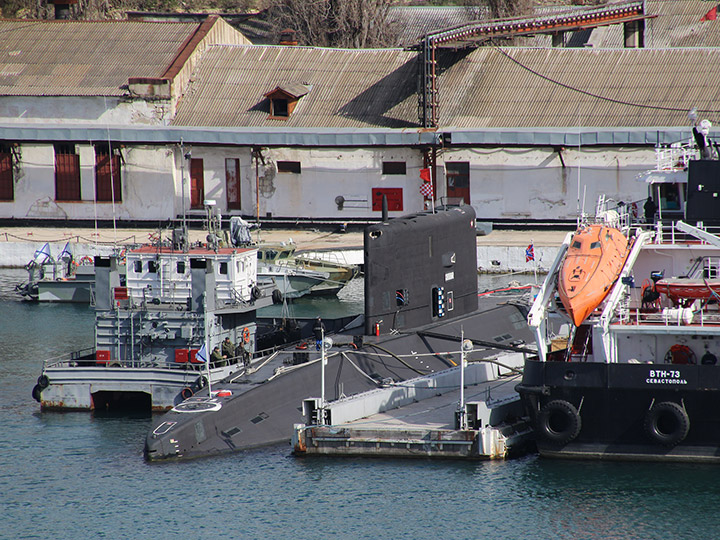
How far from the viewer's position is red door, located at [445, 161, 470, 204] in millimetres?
69500

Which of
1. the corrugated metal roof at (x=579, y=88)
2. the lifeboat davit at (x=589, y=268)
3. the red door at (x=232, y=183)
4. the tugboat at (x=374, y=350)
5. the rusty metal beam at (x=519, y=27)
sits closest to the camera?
the lifeboat davit at (x=589, y=268)

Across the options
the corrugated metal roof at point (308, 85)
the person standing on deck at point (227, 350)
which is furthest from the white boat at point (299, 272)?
the person standing on deck at point (227, 350)

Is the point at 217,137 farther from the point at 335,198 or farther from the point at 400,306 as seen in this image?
the point at 400,306

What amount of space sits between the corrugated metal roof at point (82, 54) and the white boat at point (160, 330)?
37251 millimetres

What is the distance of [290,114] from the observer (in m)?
72.7

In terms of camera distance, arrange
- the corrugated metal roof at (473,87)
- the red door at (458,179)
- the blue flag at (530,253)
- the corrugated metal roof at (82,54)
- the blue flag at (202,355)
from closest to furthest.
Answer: the blue flag at (202,355) → the blue flag at (530,253) → the corrugated metal roof at (473,87) → the red door at (458,179) → the corrugated metal roof at (82,54)

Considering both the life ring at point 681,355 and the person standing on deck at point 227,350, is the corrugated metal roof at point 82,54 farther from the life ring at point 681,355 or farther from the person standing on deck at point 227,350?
the life ring at point 681,355

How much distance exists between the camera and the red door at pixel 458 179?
228ft

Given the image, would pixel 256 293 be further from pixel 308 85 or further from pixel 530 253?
pixel 308 85

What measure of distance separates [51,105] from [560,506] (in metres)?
53.9

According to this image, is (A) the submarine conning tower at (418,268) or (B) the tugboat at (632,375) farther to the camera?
(A) the submarine conning tower at (418,268)

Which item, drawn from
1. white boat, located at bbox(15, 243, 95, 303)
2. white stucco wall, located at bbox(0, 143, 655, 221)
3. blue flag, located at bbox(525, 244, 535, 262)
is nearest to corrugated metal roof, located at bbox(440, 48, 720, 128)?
white stucco wall, located at bbox(0, 143, 655, 221)

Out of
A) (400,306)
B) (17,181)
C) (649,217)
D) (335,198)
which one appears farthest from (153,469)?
(17,181)

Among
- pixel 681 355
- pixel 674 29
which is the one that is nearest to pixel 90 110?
pixel 674 29
